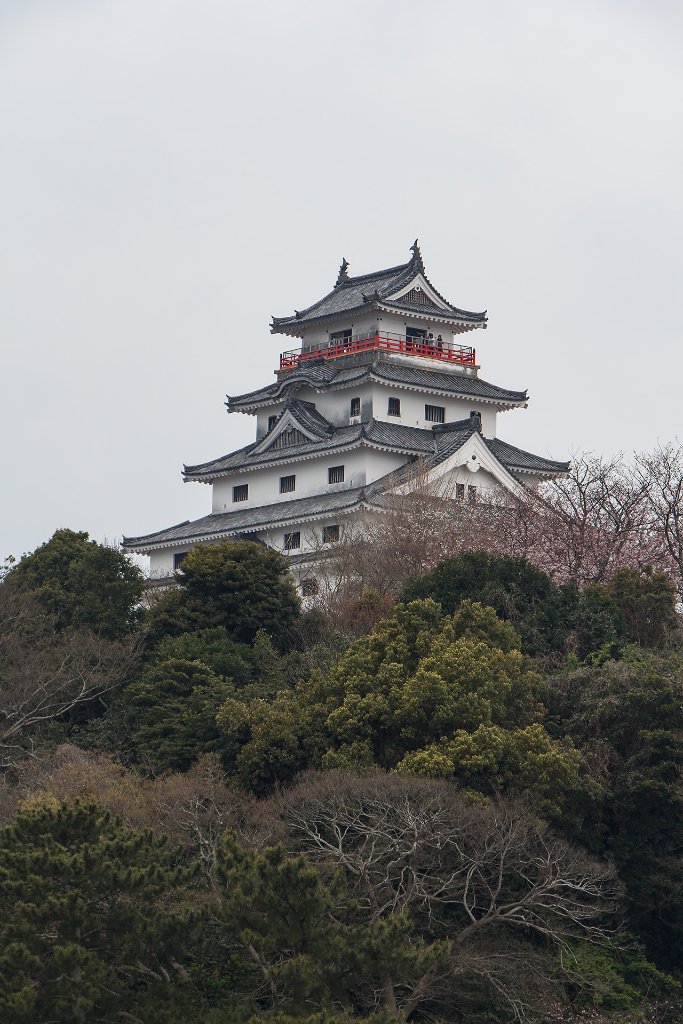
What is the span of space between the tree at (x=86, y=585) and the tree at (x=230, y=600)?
1157 millimetres

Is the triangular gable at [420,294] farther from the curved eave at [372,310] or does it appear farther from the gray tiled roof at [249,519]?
the gray tiled roof at [249,519]

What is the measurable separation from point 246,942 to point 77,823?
3024mm

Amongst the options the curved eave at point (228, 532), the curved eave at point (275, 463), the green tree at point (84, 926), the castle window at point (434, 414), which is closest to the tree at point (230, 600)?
the curved eave at point (228, 532)

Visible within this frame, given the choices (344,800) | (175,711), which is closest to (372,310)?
(175,711)

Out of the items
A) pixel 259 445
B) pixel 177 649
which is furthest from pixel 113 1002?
pixel 259 445

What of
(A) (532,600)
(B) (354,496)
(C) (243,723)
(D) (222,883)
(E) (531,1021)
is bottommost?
(E) (531,1021)

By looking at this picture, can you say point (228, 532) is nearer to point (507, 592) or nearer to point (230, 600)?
point (230, 600)

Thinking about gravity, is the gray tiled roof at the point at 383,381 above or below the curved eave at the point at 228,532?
above

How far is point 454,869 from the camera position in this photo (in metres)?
30.9

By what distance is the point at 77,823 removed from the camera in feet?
91.4

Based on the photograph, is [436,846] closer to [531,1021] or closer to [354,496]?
[531,1021]

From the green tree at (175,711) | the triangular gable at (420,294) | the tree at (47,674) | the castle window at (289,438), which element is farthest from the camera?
the triangular gable at (420,294)

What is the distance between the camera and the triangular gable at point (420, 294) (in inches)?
2359

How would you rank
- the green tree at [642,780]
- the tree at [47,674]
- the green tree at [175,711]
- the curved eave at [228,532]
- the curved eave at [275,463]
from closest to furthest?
the green tree at [642,780], the green tree at [175,711], the tree at [47,674], the curved eave at [228,532], the curved eave at [275,463]
